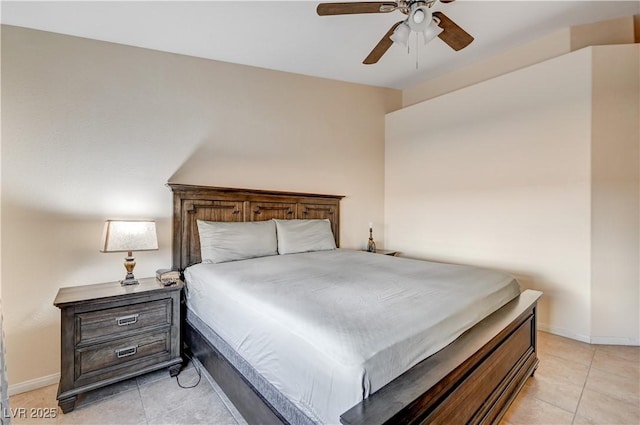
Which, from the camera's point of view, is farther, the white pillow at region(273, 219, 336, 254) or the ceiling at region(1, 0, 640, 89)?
the white pillow at region(273, 219, 336, 254)

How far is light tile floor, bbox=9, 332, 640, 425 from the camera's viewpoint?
1808mm

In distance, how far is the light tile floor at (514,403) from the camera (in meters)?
1.81

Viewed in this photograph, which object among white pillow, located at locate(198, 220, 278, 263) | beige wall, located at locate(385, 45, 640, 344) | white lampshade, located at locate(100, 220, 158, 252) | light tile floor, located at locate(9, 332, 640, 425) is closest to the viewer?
light tile floor, located at locate(9, 332, 640, 425)

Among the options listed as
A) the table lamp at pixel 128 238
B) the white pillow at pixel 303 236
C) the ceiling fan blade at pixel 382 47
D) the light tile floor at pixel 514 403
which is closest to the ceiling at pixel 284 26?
the ceiling fan blade at pixel 382 47

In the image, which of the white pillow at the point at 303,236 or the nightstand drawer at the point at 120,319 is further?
the white pillow at the point at 303,236

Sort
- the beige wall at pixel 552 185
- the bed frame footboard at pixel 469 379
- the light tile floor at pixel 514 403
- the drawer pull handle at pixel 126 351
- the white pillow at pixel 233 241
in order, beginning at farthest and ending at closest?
the beige wall at pixel 552 185
the white pillow at pixel 233 241
the drawer pull handle at pixel 126 351
the light tile floor at pixel 514 403
the bed frame footboard at pixel 469 379

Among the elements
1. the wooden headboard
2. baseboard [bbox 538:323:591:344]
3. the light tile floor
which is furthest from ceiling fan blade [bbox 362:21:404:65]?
baseboard [bbox 538:323:591:344]

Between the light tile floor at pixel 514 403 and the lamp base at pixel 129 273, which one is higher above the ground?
the lamp base at pixel 129 273

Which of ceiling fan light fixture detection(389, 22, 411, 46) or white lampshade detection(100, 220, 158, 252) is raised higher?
ceiling fan light fixture detection(389, 22, 411, 46)

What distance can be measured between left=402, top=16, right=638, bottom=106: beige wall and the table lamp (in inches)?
163

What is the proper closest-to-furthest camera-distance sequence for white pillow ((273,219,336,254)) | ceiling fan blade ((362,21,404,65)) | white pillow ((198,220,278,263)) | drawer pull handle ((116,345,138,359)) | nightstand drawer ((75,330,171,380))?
nightstand drawer ((75,330,171,380)) → drawer pull handle ((116,345,138,359)) → ceiling fan blade ((362,21,404,65)) → white pillow ((198,220,278,263)) → white pillow ((273,219,336,254))

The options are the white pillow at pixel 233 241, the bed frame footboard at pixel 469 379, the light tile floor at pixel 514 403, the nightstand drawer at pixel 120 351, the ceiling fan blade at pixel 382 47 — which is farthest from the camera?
the white pillow at pixel 233 241

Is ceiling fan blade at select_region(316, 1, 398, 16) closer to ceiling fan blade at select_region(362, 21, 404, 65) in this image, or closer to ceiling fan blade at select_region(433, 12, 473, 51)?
ceiling fan blade at select_region(362, 21, 404, 65)

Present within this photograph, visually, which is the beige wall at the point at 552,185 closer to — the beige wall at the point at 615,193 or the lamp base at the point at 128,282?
the beige wall at the point at 615,193
